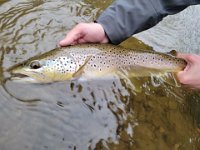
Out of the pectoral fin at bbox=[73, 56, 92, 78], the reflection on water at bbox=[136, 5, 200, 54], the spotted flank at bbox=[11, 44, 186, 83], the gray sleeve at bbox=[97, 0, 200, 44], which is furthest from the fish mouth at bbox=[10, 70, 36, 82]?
the reflection on water at bbox=[136, 5, 200, 54]

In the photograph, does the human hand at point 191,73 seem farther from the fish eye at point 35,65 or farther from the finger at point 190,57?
the fish eye at point 35,65

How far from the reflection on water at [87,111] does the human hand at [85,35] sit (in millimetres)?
289

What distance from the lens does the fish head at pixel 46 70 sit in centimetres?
244

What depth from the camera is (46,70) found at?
245 centimetres

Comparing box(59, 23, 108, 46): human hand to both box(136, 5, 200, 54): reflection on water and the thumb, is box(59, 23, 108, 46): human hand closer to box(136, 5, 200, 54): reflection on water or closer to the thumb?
the thumb

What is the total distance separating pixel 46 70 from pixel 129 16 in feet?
2.40

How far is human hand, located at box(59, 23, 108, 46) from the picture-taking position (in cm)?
258

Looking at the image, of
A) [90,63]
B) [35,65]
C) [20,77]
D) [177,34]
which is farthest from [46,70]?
[177,34]

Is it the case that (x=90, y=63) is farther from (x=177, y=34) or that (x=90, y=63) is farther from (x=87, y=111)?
(x=177, y=34)

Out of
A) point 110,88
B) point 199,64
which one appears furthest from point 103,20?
point 199,64

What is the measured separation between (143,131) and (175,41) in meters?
1.55

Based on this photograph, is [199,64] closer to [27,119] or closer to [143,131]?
[143,131]

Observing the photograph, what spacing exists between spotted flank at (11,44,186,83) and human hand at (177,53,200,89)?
0.17 feet

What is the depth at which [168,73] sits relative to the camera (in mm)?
2797
